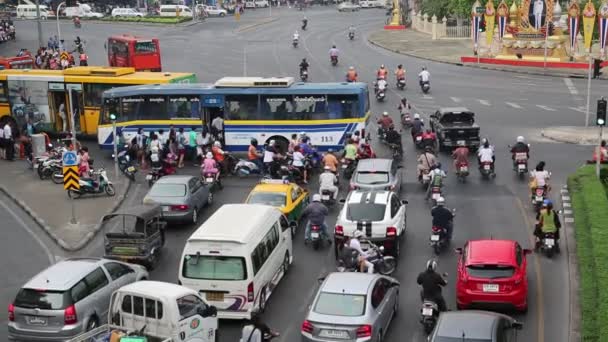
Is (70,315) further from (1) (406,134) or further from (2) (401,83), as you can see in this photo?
(2) (401,83)

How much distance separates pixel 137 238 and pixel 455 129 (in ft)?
49.4

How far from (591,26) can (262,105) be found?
868 inches

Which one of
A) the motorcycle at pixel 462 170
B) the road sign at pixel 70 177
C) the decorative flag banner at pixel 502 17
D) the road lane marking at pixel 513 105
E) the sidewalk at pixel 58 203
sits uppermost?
the decorative flag banner at pixel 502 17

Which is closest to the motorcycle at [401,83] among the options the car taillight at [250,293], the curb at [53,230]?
the curb at [53,230]

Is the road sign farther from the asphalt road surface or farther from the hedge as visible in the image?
the hedge

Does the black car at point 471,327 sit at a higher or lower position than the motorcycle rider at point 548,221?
higher

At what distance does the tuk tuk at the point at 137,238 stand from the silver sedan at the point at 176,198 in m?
2.21

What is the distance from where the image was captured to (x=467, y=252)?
1925 centimetres

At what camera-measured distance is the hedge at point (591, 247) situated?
16.9 meters

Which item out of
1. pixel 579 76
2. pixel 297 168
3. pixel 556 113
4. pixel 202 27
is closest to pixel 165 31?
pixel 202 27

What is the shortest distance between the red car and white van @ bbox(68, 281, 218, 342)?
205 inches

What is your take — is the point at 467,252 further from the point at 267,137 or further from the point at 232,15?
the point at 232,15

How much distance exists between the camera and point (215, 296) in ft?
60.4

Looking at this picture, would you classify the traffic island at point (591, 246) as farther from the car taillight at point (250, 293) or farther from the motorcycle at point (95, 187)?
the motorcycle at point (95, 187)
